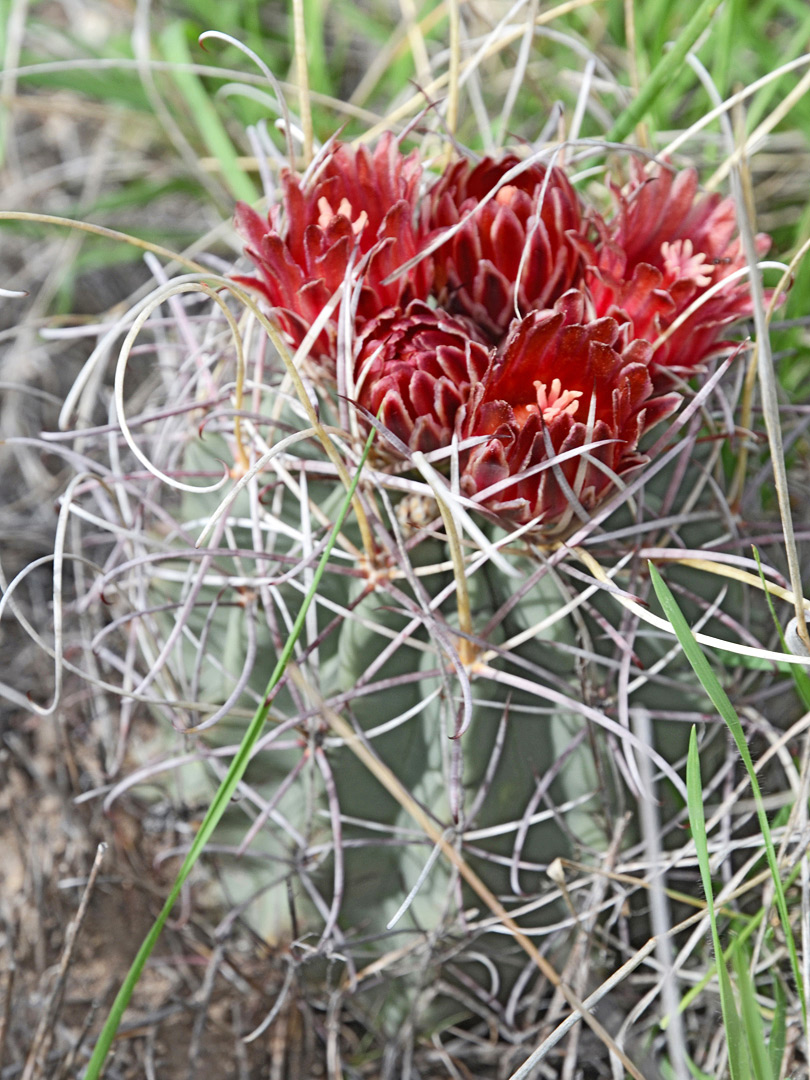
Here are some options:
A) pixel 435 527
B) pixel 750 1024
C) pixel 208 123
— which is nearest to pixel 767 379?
pixel 435 527

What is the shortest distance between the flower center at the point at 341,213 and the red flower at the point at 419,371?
0.07 m

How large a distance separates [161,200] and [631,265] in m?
1.13

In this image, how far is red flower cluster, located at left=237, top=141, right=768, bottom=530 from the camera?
0.62 meters

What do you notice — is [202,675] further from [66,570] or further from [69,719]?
[66,570]

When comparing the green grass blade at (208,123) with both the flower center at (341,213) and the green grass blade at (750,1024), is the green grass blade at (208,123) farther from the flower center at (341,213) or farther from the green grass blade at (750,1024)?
the green grass blade at (750,1024)

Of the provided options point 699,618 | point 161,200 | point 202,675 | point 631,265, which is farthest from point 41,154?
point 699,618

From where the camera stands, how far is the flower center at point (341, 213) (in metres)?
0.66

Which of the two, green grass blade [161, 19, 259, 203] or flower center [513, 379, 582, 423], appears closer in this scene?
flower center [513, 379, 582, 423]

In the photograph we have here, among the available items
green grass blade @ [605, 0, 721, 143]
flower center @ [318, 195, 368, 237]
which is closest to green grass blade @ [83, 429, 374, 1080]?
flower center @ [318, 195, 368, 237]

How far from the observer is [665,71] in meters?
0.85

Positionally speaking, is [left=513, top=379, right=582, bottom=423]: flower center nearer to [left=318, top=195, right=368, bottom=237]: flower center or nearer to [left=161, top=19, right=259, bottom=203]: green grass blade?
[left=318, top=195, right=368, bottom=237]: flower center

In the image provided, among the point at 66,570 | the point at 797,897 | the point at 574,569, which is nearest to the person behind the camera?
the point at 574,569

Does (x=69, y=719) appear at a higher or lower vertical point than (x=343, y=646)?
lower

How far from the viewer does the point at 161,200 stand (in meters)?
1.61
